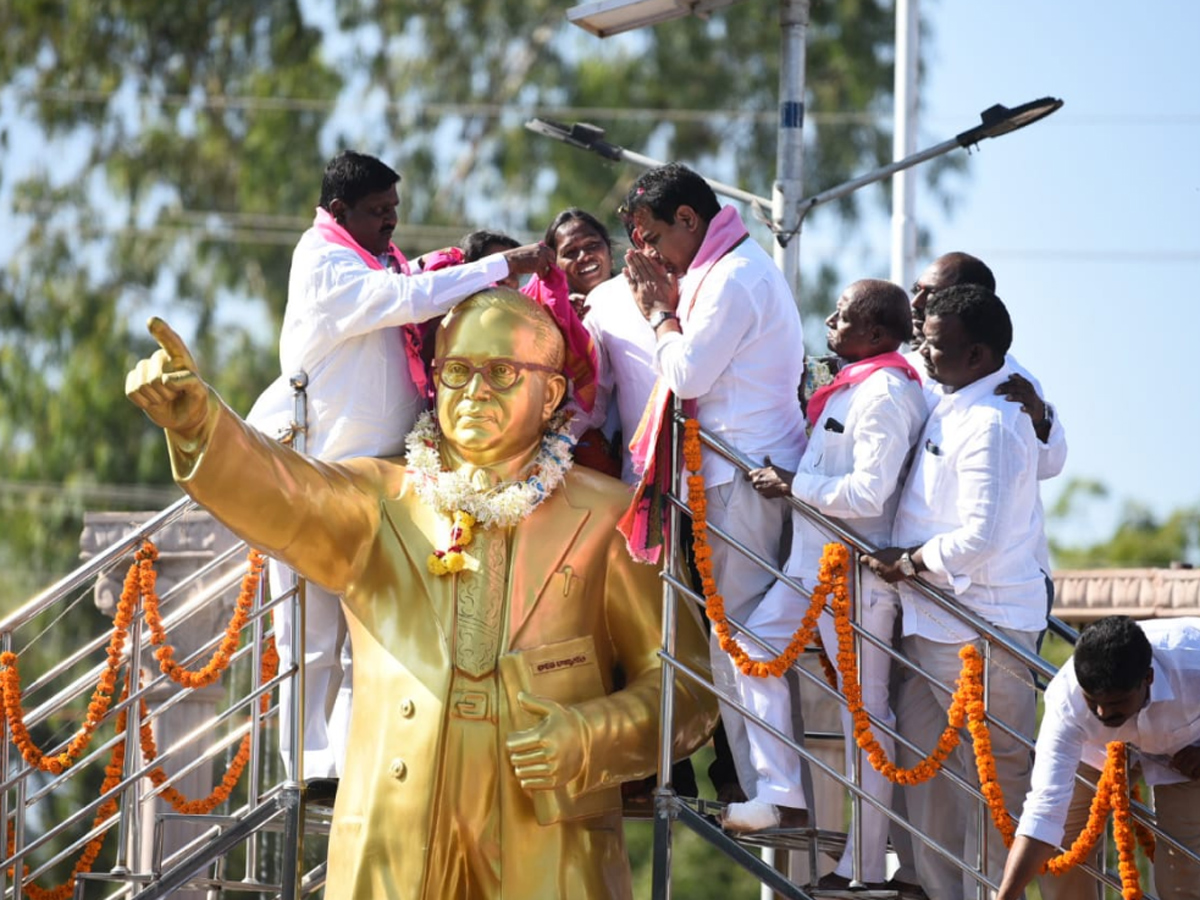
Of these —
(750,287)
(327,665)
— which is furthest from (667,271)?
(327,665)

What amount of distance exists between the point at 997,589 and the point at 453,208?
1398 centimetres

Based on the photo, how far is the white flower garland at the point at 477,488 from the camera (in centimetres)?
665

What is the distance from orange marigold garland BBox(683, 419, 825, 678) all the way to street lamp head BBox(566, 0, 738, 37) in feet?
9.51

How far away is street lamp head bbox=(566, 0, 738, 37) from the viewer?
29.0ft

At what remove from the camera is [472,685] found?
655 cm

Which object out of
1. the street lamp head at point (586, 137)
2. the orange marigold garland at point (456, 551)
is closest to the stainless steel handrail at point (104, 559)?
the orange marigold garland at point (456, 551)

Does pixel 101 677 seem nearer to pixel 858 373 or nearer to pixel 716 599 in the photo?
pixel 716 599

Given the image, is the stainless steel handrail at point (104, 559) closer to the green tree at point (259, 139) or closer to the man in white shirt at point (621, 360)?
the man in white shirt at point (621, 360)

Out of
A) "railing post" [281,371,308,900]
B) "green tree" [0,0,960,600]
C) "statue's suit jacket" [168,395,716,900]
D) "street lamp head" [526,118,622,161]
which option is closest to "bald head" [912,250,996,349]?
"statue's suit jacket" [168,395,716,900]

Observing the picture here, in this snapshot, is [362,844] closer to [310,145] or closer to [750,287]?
[750,287]

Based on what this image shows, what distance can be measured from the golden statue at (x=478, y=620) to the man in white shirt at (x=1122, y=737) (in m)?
1.15

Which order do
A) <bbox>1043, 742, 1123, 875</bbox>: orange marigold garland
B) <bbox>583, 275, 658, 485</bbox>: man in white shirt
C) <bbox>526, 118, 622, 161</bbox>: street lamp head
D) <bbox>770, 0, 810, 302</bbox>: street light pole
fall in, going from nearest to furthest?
<bbox>1043, 742, 1123, 875</bbox>: orange marigold garland, <bbox>583, 275, 658, 485</bbox>: man in white shirt, <bbox>770, 0, 810, 302</bbox>: street light pole, <bbox>526, 118, 622, 161</bbox>: street lamp head

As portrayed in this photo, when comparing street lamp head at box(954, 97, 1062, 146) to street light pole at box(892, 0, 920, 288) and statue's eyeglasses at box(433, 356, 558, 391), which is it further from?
statue's eyeglasses at box(433, 356, 558, 391)

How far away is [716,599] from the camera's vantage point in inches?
254
